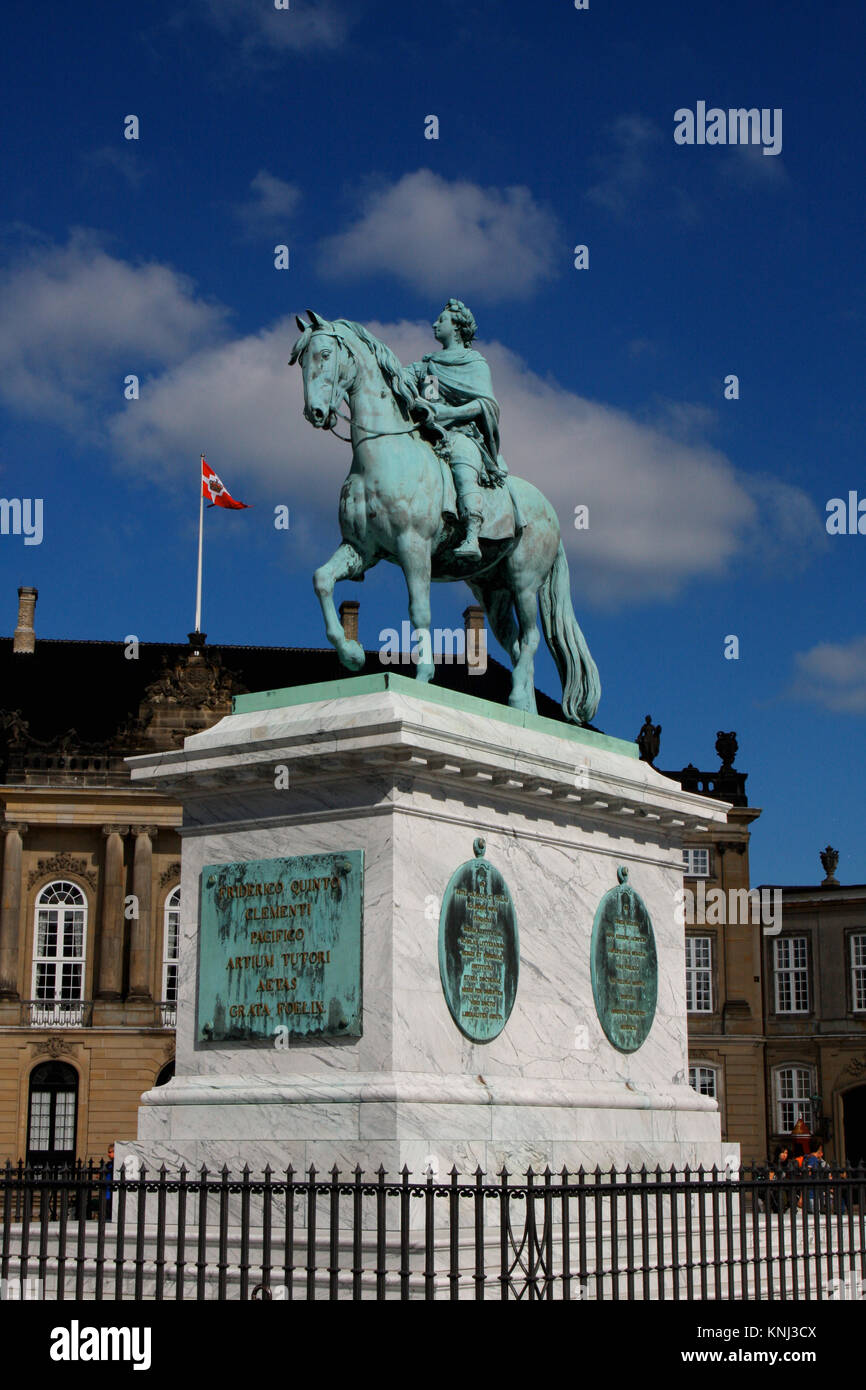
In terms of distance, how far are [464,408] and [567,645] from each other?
217cm

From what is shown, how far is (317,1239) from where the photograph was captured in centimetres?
938

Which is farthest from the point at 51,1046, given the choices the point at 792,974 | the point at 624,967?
the point at 624,967

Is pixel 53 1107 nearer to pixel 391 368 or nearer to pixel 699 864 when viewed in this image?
pixel 699 864

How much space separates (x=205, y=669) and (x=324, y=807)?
142 feet

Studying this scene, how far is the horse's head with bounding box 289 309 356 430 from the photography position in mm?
11211

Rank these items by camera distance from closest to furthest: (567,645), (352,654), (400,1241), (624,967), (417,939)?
(400,1241) < (417,939) < (352,654) < (624,967) < (567,645)

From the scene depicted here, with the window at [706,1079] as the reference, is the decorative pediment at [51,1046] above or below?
above

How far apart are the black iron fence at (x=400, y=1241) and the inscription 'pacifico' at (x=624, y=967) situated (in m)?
1.19

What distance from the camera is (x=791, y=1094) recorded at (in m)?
54.2

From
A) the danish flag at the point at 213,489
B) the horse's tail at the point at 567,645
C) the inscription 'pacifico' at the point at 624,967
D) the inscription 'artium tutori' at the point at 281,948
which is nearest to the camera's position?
the inscription 'artium tutori' at the point at 281,948

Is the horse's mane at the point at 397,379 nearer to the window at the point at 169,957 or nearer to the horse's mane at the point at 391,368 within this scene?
the horse's mane at the point at 391,368

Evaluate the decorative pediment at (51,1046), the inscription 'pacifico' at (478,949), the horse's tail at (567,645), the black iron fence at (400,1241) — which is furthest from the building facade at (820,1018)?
the inscription 'pacifico' at (478,949)

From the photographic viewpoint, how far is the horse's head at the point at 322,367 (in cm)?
1121
